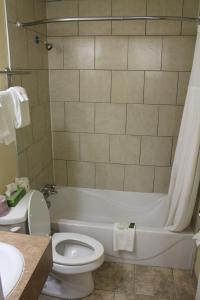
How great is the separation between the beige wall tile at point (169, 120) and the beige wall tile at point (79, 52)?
831 millimetres

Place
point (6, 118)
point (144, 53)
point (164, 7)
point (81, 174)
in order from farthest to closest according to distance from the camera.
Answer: point (81, 174) → point (144, 53) → point (164, 7) → point (6, 118)

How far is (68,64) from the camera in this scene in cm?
259

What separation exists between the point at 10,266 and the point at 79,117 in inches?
73.4

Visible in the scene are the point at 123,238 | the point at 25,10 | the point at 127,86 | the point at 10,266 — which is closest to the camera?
the point at 10,266

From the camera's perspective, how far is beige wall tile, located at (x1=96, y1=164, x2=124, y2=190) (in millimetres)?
2812

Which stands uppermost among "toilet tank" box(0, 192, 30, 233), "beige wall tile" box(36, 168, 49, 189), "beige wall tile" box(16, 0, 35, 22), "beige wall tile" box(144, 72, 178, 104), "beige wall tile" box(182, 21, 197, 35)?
"beige wall tile" box(16, 0, 35, 22)

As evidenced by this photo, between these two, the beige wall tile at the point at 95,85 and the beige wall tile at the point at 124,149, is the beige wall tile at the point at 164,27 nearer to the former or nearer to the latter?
the beige wall tile at the point at 95,85

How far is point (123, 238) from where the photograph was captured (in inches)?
87.8

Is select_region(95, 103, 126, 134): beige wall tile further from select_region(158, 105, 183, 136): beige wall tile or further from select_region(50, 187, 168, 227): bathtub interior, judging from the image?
select_region(50, 187, 168, 227): bathtub interior

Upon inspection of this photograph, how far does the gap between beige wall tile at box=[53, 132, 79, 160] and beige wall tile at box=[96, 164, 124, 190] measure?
0.30 meters

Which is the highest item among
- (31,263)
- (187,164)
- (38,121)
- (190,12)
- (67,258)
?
(190,12)

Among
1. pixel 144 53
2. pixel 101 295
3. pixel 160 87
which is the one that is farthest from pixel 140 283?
pixel 144 53

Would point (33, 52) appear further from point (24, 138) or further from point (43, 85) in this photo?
point (24, 138)

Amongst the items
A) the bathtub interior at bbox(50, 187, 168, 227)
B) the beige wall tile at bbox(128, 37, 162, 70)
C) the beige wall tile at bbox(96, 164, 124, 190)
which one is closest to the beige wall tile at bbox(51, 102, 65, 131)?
the beige wall tile at bbox(96, 164, 124, 190)
